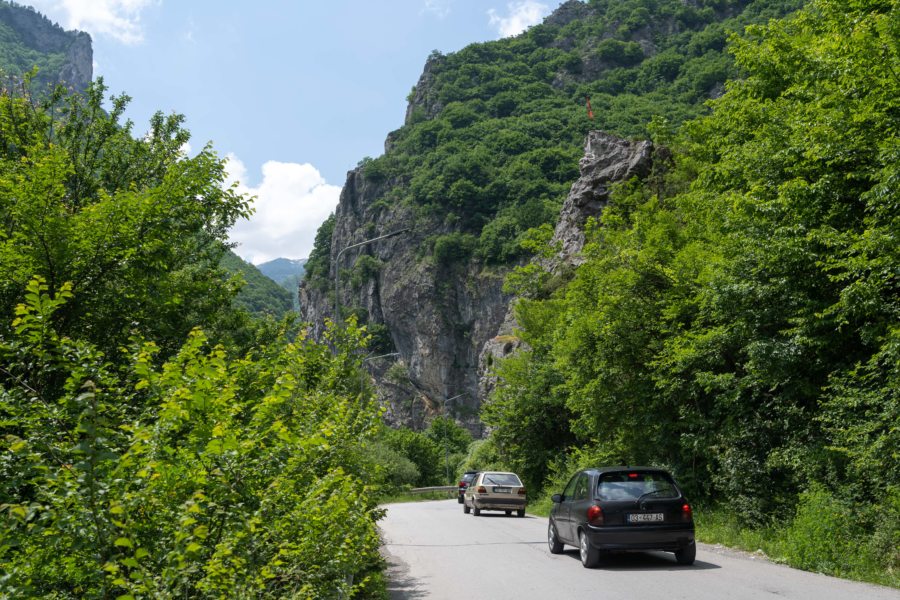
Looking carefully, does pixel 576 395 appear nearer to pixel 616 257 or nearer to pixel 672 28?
pixel 616 257

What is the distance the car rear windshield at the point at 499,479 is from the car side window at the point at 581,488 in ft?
43.0

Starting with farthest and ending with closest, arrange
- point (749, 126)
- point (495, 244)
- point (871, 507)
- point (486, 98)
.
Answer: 1. point (486, 98)
2. point (495, 244)
3. point (749, 126)
4. point (871, 507)

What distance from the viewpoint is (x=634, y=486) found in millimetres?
10984

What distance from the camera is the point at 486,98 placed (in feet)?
449

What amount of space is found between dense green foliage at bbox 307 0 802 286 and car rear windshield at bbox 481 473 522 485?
6984 centimetres

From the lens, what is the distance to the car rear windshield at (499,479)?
25.2 meters

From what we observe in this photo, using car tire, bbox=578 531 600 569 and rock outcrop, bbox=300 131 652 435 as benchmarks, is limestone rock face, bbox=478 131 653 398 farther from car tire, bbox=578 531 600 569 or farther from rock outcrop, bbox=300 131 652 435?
rock outcrop, bbox=300 131 652 435

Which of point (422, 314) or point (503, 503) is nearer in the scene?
point (503, 503)

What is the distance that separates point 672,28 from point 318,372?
149285mm

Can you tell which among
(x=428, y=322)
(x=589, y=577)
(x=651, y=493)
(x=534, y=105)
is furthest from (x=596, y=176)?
(x=534, y=105)

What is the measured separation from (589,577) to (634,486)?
1.79 m

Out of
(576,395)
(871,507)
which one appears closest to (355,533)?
(871,507)

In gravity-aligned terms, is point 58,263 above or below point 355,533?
above

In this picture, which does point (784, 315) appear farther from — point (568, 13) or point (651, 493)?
point (568, 13)
